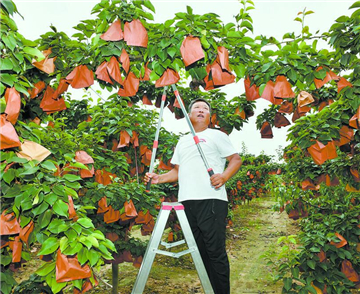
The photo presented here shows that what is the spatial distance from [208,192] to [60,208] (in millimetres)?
1221

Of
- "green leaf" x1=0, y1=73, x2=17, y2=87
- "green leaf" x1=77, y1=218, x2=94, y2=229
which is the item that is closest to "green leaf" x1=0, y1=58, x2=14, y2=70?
"green leaf" x1=0, y1=73, x2=17, y2=87

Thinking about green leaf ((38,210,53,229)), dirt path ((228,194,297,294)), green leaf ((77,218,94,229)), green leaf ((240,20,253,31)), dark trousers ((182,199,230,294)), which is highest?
green leaf ((240,20,253,31))

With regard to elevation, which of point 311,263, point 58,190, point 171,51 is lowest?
point 311,263

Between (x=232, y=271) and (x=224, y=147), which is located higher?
(x=224, y=147)

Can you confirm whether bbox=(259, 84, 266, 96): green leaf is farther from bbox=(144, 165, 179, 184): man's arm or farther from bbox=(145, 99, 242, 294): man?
bbox=(144, 165, 179, 184): man's arm

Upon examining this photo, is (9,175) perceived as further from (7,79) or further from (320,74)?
(320,74)

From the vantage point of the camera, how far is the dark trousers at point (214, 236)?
2.16m

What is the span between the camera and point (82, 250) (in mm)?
1221

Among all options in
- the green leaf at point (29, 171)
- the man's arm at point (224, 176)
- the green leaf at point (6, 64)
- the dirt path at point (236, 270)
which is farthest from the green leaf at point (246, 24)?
the dirt path at point (236, 270)

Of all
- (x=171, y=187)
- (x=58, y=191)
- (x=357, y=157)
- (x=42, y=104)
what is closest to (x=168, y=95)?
(x=171, y=187)

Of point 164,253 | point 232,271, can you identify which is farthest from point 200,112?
point 232,271

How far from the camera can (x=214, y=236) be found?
7.21 ft

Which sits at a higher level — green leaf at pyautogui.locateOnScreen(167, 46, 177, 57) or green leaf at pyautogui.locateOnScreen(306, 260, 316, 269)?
green leaf at pyautogui.locateOnScreen(167, 46, 177, 57)

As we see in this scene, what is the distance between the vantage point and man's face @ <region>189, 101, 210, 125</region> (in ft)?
8.18
